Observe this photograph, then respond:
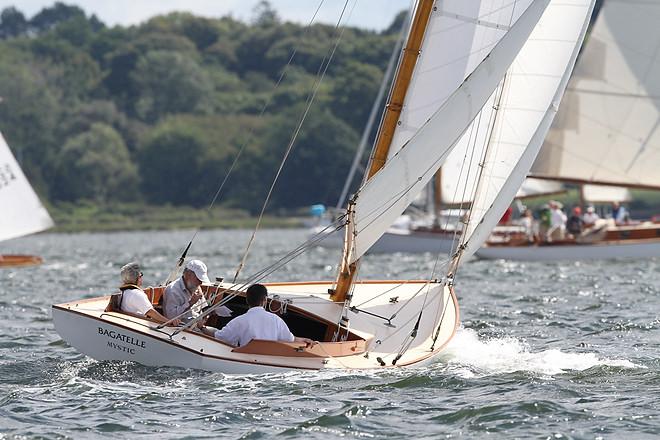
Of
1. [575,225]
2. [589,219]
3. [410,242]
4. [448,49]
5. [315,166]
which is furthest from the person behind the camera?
[315,166]

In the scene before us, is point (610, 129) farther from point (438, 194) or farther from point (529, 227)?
point (438, 194)

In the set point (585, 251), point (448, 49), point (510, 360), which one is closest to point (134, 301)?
point (510, 360)

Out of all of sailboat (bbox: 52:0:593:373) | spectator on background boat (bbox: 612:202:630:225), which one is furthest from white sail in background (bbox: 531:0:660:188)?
sailboat (bbox: 52:0:593:373)

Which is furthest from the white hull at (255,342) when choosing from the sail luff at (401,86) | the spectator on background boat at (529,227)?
the spectator on background boat at (529,227)

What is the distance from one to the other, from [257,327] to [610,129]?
2089 centimetres

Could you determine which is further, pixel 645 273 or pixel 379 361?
pixel 645 273

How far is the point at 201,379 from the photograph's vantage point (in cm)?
1280

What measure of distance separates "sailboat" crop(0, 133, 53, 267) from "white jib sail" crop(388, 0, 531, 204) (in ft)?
60.8

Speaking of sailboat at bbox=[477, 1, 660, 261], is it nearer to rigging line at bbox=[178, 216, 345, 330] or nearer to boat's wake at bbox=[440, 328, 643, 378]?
boat's wake at bbox=[440, 328, 643, 378]

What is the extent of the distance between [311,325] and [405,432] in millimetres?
3887

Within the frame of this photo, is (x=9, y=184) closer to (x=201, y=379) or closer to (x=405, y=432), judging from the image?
(x=201, y=379)

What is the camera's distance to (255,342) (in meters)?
13.1

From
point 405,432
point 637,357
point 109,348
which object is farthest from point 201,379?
point 637,357

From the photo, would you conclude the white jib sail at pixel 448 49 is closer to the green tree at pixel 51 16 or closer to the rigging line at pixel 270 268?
the rigging line at pixel 270 268
